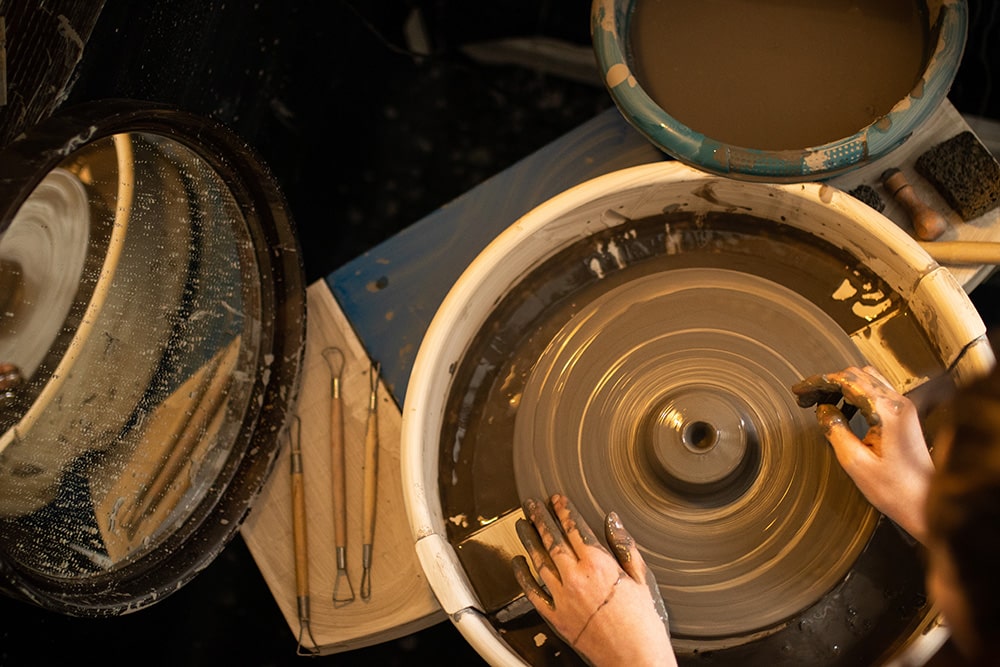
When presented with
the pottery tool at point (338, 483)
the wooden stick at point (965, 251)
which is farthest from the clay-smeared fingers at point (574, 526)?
the wooden stick at point (965, 251)

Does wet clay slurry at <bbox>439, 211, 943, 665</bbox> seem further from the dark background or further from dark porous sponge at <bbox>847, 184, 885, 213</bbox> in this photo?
the dark background

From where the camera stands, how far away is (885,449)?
43.7 inches

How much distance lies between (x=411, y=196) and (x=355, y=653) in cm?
135

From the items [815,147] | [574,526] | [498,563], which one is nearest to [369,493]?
[498,563]

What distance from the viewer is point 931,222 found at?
1289 mm

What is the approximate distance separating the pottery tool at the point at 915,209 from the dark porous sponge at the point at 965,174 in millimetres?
36

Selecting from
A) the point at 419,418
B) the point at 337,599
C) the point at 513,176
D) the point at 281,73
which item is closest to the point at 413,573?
the point at 337,599

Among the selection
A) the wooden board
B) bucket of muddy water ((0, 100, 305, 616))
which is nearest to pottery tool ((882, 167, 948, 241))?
the wooden board

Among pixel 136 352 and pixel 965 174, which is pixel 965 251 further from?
pixel 136 352

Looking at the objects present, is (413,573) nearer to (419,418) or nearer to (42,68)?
(419,418)

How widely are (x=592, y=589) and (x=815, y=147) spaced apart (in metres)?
0.72

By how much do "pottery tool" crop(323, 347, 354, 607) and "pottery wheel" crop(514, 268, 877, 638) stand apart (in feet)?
1.14

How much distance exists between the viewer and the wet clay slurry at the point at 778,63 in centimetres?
126

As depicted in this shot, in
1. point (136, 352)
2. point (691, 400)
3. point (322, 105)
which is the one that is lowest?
point (691, 400)
